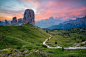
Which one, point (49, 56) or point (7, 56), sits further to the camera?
point (49, 56)

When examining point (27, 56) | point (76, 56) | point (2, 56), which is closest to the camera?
point (2, 56)

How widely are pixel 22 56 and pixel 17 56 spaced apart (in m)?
4.09

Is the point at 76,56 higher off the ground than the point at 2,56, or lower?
lower

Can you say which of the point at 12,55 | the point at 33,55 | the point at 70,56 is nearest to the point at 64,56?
the point at 70,56

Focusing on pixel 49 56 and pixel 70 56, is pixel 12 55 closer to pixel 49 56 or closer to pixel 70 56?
pixel 49 56

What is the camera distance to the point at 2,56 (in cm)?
4712

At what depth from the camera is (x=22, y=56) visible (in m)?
50.0

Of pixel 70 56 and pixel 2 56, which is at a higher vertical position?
pixel 2 56

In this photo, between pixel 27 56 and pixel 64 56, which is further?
pixel 64 56

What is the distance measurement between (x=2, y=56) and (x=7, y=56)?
3.73 m

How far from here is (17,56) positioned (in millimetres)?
48844

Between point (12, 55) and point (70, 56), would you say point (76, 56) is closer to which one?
point (70, 56)

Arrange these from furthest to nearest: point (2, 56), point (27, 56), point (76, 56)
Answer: point (76, 56) < point (27, 56) < point (2, 56)

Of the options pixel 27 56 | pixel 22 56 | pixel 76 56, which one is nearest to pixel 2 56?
pixel 22 56
